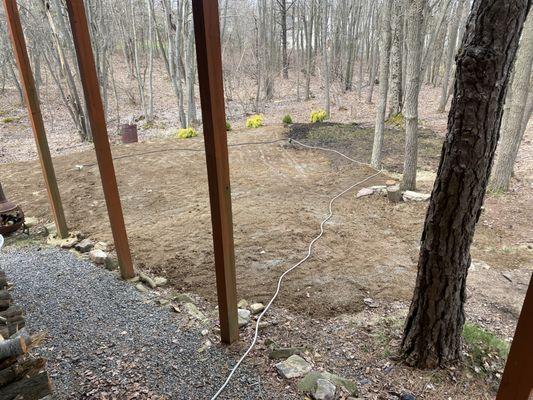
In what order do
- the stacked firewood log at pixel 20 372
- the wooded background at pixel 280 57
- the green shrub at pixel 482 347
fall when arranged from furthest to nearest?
the wooded background at pixel 280 57 < the green shrub at pixel 482 347 < the stacked firewood log at pixel 20 372

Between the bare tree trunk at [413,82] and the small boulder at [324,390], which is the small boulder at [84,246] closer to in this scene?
the small boulder at [324,390]

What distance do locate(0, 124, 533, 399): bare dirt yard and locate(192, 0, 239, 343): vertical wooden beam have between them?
38cm

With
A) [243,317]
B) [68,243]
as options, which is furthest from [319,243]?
[68,243]

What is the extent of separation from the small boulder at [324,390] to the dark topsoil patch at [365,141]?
17.6 feet

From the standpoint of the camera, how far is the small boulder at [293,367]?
6.67ft

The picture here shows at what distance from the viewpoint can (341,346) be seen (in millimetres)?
2391

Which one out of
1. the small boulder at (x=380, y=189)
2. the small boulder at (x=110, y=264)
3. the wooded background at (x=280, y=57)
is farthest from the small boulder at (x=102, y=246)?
the wooded background at (x=280, y=57)

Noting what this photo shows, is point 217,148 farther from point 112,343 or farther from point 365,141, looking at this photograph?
point 365,141

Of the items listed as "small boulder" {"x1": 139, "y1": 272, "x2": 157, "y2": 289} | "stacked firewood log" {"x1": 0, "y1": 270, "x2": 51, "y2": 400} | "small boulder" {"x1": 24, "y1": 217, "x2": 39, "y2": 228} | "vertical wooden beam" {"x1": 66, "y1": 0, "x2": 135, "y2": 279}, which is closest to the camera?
"stacked firewood log" {"x1": 0, "y1": 270, "x2": 51, "y2": 400}

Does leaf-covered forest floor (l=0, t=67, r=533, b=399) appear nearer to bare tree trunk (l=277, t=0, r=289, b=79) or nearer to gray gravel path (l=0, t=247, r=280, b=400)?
gray gravel path (l=0, t=247, r=280, b=400)

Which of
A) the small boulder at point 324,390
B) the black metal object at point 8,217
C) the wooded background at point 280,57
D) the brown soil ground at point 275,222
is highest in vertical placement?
the wooded background at point 280,57

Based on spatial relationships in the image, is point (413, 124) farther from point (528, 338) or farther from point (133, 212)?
point (528, 338)

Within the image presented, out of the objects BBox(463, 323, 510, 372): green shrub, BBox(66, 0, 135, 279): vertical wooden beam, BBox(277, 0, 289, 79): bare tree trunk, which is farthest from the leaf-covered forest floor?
BBox(277, 0, 289, 79): bare tree trunk

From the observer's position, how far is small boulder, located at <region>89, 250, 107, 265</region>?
333cm
